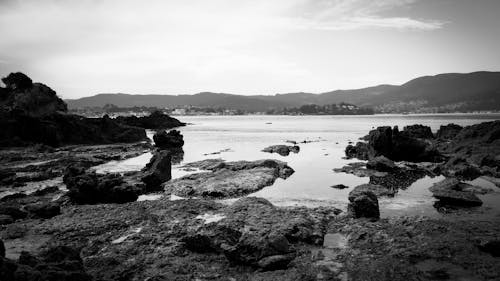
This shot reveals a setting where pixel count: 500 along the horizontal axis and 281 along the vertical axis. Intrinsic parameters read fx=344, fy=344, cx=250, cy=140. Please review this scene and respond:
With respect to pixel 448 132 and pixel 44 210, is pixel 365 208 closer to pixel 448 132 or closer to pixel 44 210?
pixel 44 210

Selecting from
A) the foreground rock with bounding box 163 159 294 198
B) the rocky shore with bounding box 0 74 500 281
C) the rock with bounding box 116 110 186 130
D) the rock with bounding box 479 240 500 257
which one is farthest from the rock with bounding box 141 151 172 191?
the rock with bounding box 116 110 186 130

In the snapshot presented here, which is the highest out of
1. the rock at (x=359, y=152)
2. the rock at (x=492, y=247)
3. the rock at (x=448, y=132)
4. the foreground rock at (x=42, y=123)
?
the foreground rock at (x=42, y=123)

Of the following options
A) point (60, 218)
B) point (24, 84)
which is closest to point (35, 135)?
point (24, 84)

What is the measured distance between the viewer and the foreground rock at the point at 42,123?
62938mm

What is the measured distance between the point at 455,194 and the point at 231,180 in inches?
676

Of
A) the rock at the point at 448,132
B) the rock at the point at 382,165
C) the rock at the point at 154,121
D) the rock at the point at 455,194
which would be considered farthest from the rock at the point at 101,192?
the rock at the point at 154,121

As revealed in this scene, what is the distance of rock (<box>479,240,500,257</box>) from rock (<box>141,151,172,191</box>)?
76.9ft

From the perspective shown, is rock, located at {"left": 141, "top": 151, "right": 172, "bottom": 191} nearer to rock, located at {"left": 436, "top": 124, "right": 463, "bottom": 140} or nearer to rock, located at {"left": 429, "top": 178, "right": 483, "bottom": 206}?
rock, located at {"left": 429, "top": 178, "right": 483, "bottom": 206}

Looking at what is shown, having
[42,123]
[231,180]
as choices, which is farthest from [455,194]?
[42,123]

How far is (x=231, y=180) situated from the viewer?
3064 cm

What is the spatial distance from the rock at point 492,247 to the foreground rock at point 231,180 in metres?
16.5

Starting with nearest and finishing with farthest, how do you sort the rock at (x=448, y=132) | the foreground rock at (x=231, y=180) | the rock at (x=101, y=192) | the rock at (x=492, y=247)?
1. the rock at (x=492, y=247)
2. the rock at (x=101, y=192)
3. the foreground rock at (x=231, y=180)
4. the rock at (x=448, y=132)

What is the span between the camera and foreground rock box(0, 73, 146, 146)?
6294cm

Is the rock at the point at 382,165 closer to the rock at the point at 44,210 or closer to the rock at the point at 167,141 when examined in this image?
the rock at the point at 44,210
